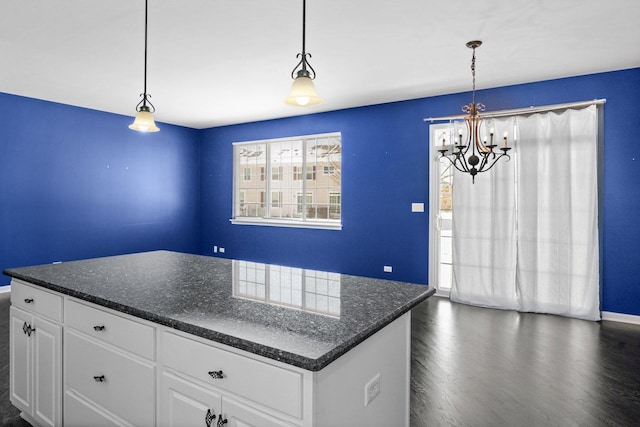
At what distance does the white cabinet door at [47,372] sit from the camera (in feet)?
5.99

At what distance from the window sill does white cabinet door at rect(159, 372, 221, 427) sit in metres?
4.51

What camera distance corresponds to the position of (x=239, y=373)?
3.84 ft

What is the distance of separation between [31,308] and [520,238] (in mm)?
4467

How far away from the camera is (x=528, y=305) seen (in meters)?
4.31

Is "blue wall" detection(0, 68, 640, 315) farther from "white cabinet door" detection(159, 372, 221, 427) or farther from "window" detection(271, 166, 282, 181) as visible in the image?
"white cabinet door" detection(159, 372, 221, 427)

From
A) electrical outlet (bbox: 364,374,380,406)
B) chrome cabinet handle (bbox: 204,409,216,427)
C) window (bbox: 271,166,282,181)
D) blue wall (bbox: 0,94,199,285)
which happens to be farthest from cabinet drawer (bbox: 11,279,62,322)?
window (bbox: 271,166,282,181)

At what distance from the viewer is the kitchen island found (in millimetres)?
1118

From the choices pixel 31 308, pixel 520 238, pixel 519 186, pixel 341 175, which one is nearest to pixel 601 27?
pixel 519 186

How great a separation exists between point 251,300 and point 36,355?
1.28 metres

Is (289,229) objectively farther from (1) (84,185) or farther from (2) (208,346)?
(2) (208,346)

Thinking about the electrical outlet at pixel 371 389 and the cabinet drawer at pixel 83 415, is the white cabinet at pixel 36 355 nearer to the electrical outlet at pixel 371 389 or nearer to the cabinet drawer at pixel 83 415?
the cabinet drawer at pixel 83 415

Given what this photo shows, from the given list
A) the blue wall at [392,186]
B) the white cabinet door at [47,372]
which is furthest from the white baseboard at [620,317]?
the white cabinet door at [47,372]

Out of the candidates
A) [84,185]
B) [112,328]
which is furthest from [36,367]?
[84,185]

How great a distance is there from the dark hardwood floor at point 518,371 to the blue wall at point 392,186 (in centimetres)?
94
